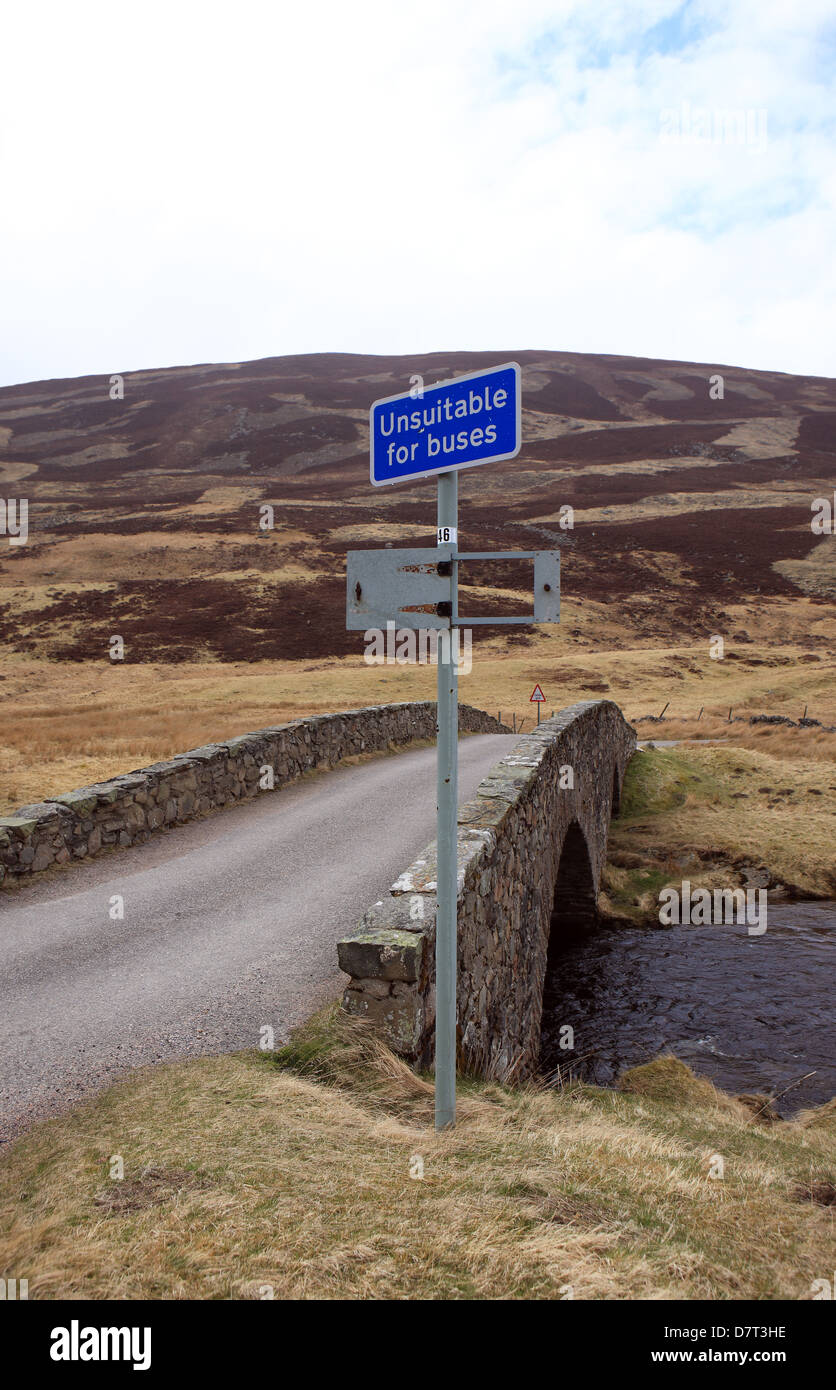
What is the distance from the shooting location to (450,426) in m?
3.44

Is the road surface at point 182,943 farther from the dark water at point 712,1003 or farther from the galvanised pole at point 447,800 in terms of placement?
the dark water at point 712,1003

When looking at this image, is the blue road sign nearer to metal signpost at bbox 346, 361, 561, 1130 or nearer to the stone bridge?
metal signpost at bbox 346, 361, 561, 1130

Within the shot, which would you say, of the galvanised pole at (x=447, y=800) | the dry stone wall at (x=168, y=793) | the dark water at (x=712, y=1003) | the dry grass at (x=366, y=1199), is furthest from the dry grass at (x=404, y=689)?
the galvanised pole at (x=447, y=800)

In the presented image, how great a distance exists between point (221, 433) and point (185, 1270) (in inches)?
4907

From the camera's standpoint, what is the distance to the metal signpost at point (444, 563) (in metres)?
3.34

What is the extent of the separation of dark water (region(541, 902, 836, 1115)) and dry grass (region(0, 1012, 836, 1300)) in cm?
507

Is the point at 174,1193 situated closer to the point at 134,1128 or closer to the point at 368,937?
A: the point at 134,1128

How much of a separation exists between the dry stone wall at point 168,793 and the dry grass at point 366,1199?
454 centimetres

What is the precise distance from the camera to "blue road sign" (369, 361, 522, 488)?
10.8 ft

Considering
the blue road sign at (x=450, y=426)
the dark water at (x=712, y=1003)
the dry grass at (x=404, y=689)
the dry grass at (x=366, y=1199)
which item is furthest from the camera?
the dry grass at (x=404, y=689)

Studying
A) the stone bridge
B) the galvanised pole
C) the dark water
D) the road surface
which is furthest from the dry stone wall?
the galvanised pole

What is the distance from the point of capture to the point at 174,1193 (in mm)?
3273

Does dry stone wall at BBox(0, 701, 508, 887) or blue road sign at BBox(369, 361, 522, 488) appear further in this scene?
dry stone wall at BBox(0, 701, 508, 887)

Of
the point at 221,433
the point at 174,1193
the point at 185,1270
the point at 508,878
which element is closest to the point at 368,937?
the point at 174,1193
